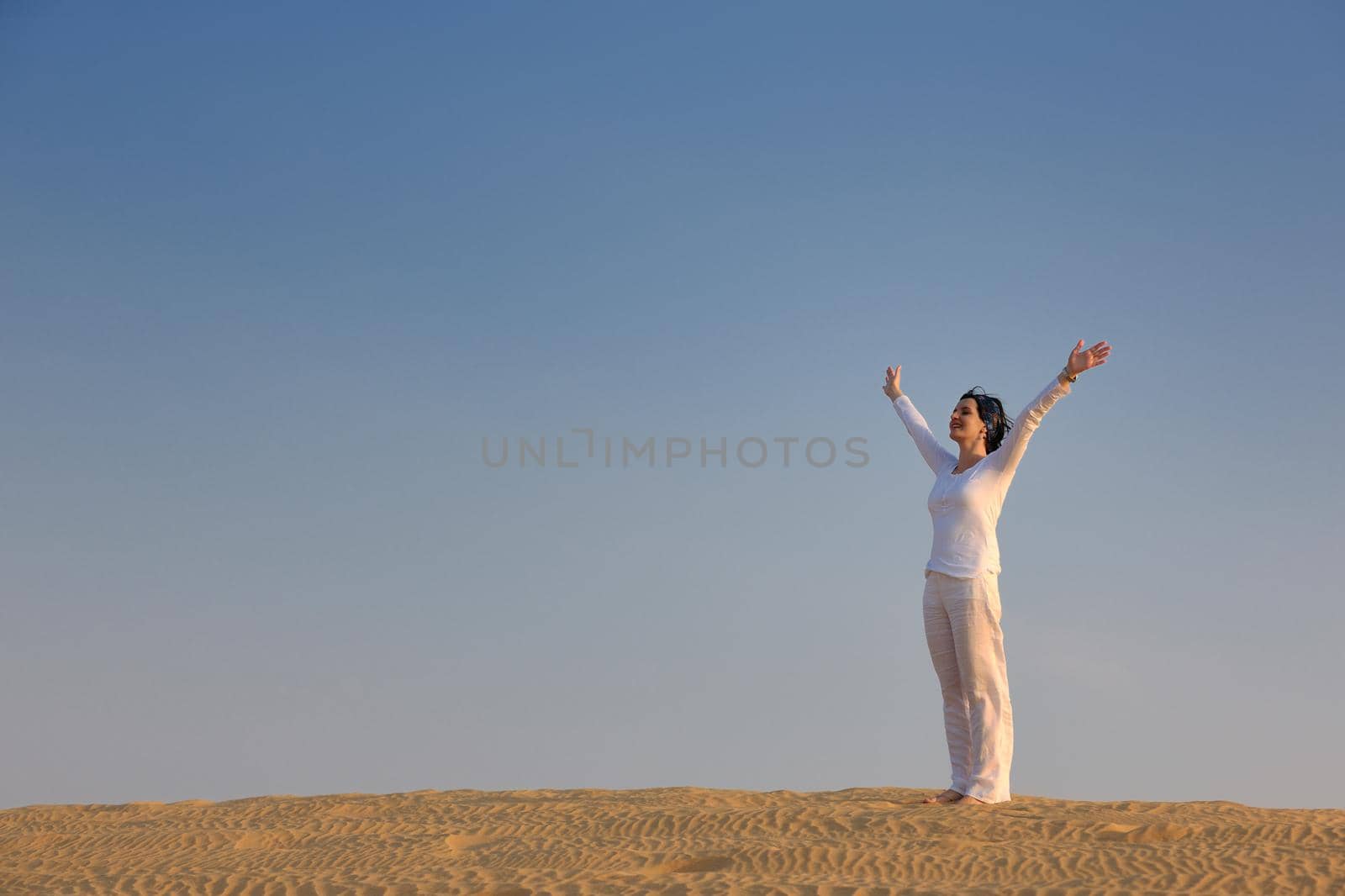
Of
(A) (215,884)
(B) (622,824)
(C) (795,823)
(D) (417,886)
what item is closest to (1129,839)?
(C) (795,823)

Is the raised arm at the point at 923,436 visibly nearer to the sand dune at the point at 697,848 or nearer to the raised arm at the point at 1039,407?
the raised arm at the point at 1039,407

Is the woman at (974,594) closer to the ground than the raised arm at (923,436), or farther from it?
closer to the ground

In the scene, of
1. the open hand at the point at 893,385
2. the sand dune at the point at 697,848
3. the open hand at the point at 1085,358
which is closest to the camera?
the sand dune at the point at 697,848

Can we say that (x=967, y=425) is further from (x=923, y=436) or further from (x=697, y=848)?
(x=697, y=848)

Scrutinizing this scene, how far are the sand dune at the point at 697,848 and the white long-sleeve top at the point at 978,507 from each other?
154 cm

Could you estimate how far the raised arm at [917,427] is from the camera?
838 cm

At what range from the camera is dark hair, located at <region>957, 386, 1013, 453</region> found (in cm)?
810

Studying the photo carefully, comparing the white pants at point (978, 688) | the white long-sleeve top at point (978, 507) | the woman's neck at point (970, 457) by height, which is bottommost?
the white pants at point (978, 688)

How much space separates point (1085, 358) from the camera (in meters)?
7.41

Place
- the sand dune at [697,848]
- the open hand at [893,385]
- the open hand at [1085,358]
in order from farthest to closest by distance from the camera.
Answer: the open hand at [893,385] → the open hand at [1085,358] → the sand dune at [697,848]

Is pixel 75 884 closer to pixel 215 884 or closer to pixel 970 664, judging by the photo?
pixel 215 884

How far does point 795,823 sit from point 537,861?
5.08 feet

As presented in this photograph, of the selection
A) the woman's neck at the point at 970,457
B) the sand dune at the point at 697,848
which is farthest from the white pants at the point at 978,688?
the woman's neck at the point at 970,457

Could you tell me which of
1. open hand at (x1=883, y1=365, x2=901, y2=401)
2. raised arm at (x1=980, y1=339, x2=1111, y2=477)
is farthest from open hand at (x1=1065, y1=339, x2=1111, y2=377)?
open hand at (x1=883, y1=365, x2=901, y2=401)
